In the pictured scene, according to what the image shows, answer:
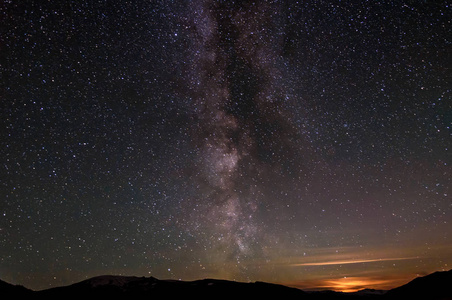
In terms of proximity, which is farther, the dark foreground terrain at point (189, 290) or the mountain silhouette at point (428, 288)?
the dark foreground terrain at point (189, 290)

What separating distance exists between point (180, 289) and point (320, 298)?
2971cm

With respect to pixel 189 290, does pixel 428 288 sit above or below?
below

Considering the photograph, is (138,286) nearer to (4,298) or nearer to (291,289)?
(4,298)

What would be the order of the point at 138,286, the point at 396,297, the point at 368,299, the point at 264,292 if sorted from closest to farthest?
the point at 368,299, the point at 396,297, the point at 138,286, the point at 264,292

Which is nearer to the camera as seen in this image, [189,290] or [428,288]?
[428,288]

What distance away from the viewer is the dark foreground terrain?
55.4m

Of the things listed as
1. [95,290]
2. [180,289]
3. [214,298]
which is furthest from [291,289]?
[95,290]

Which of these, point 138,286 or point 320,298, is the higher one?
point 138,286

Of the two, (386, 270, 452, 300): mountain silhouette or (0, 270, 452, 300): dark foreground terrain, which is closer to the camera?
(386, 270, 452, 300): mountain silhouette

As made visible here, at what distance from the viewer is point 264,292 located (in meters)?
70.2

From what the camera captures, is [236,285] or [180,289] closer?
[180,289]

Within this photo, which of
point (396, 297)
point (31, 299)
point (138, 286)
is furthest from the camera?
point (138, 286)

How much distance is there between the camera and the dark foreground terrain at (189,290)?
55.4 m

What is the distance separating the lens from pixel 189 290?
2571 inches
